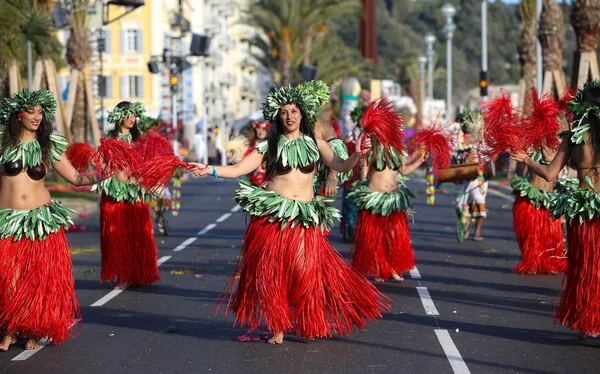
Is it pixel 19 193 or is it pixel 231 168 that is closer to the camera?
pixel 231 168

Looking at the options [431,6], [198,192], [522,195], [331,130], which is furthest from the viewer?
[431,6]

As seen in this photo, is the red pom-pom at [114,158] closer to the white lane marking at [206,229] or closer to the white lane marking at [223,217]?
the white lane marking at [206,229]

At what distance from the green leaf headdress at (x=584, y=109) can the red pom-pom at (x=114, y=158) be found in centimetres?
A: 346

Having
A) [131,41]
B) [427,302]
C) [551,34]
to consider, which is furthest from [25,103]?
[131,41]

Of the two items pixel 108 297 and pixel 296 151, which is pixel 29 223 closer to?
pixel 296 151

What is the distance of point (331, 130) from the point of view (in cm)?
1152

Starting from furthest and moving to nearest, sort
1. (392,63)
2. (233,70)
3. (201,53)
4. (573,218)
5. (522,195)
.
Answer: (392,63), (233,70), (201,53), (522,195), (573,218)

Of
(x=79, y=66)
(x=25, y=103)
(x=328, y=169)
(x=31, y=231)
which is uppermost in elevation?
(x=79, y=66)

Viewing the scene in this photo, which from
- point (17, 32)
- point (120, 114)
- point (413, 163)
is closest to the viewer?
point (120, 114)

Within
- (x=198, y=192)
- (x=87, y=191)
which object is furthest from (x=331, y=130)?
(x=198, y=192)

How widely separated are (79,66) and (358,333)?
28.5 meters

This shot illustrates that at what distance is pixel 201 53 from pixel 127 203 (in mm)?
30243

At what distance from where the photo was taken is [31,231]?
884 cm

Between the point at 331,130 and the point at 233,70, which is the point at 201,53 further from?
the point at 233,70
